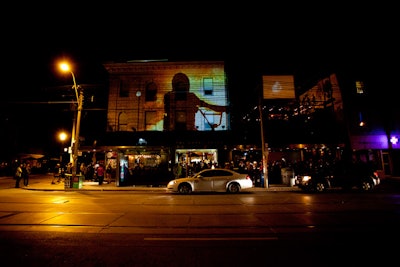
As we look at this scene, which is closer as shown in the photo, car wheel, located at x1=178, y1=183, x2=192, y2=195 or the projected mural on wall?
car wheel, located at x1=178, y1=183, x2=192, y2=195

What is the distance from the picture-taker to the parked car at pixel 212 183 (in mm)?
14539

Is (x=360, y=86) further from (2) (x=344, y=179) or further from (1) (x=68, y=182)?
(1) (x=68, y=182)

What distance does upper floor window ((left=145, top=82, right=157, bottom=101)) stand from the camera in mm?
23945

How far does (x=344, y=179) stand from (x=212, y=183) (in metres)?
8.76

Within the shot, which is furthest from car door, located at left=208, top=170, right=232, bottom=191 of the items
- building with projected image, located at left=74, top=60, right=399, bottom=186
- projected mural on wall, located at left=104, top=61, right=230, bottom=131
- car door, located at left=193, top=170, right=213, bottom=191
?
projected mural on wall, located at left=104, top=61, right=230, bottom=131

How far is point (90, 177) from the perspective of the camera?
24.7 metres

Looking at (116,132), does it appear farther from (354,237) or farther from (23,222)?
(354,237)

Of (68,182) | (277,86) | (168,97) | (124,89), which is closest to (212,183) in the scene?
(68,182)

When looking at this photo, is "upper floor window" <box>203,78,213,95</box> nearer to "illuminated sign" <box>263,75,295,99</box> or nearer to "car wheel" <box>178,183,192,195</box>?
"illuminated sign" <box>263,75,295,99</box>

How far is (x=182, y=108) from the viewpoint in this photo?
76.9 feet

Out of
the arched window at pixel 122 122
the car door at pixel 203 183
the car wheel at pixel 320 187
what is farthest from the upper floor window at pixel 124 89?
the car wheel at pixel 320 187

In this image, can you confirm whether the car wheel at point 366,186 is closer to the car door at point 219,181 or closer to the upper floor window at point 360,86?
the car door at point 219,181

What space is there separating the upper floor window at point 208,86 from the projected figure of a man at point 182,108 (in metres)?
1.18

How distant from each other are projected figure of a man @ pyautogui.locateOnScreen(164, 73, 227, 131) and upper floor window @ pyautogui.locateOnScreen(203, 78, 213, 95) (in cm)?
118
